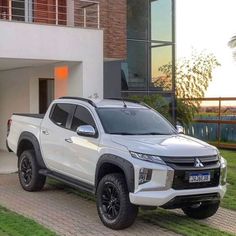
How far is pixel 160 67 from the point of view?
61.9 feet

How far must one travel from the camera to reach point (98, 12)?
15.4m

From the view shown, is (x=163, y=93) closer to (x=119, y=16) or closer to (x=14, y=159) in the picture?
(x=119, y=16)

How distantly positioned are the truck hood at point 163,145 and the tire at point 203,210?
957 mm

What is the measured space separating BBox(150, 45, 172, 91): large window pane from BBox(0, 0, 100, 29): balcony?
11.1 feet

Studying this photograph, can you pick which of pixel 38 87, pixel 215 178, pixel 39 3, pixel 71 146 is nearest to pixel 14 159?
pixel 38 87

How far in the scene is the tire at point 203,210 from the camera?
28.3 ft

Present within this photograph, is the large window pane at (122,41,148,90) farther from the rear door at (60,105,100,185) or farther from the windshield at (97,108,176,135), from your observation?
the rear door at (60,105,100,185)

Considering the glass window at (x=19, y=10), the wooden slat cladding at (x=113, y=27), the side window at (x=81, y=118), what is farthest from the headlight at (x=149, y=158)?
the glass window at (x=19, y=10)

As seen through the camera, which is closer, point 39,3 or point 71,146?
point 71,146

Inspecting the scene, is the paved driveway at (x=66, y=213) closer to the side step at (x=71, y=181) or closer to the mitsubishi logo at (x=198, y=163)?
the side step at (x=71, y=181)

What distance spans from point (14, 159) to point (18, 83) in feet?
9.98

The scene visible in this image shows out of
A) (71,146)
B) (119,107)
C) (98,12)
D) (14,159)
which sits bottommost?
(14,159)

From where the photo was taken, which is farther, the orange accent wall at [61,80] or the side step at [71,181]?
the orange accent wall at [61,80]

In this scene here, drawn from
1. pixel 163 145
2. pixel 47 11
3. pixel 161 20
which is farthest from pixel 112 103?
pixel 161 20
